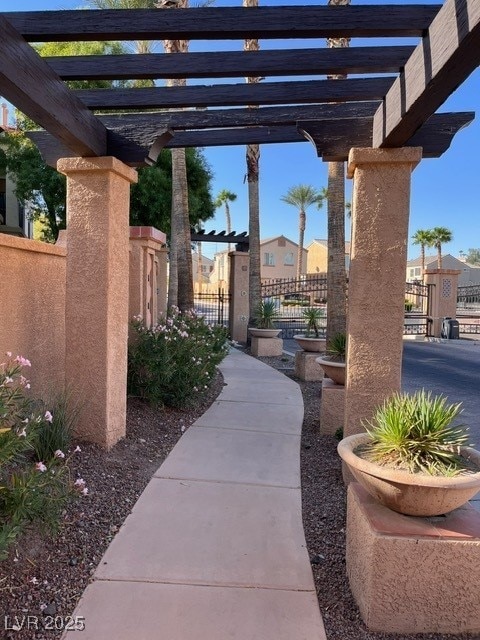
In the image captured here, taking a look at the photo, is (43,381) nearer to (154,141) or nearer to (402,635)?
(154,141)

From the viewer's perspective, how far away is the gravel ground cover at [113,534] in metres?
2.70

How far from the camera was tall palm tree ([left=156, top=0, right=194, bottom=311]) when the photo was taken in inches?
474

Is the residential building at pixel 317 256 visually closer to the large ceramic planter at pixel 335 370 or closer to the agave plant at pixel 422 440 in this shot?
the large ceramic planter at pixel 335 370

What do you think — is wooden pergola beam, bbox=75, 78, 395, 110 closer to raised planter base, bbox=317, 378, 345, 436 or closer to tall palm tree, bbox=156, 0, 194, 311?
raised planter base, bbox=317, 378, 345, 436

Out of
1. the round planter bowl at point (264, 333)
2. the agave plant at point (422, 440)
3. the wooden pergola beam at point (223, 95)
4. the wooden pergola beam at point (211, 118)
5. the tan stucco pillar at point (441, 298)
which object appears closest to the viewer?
the agave plant at point (422, 440)

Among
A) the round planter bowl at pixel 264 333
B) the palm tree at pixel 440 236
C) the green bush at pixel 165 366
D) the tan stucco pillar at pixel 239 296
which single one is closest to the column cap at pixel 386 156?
the green bush at pixel 165 366

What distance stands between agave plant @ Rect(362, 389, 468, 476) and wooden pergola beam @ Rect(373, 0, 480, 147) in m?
1.92

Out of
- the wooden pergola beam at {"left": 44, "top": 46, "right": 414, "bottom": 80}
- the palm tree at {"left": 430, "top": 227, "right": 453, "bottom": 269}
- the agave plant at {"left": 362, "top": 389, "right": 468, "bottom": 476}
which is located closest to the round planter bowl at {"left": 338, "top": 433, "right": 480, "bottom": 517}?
the agave plant at {"left": 362, "top": 389, "right": 468, "bottom": 476}

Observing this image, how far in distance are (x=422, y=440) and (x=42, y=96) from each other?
11.2ft

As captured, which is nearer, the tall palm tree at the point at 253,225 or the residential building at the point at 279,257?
the tall palm tree at the point at 253,225

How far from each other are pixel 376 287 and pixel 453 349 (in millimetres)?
12516

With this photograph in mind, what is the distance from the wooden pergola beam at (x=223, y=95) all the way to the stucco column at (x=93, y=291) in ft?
1.79

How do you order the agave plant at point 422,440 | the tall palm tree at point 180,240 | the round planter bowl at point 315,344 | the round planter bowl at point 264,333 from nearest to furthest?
the agave plant at point 422,440
the round planter bowl at point 315,344
the tall palm tree at point 180,240
the round planter bowl at point 264,333

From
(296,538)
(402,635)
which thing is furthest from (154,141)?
(402,635)
